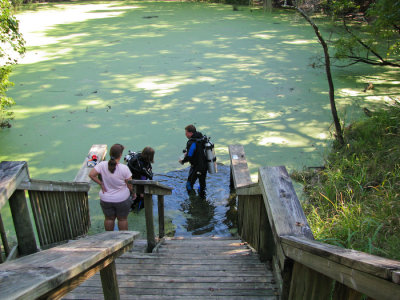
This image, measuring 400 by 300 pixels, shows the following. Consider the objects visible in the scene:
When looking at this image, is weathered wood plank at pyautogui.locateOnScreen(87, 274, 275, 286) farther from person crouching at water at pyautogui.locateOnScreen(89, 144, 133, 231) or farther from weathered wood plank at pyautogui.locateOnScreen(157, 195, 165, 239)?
weathered wood plank at pyautogui.locateOnScreen(157, 195, 165, 239)

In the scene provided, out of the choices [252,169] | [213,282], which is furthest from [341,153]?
[213,282]

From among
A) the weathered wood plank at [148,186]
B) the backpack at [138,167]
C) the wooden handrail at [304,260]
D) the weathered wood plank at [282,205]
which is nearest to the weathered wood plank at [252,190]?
the wooden handrail at [304,260]

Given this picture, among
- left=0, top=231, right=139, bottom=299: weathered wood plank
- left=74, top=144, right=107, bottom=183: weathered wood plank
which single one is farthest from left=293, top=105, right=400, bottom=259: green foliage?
left=74, top=144, right=107, bottom=183: weathered wood plank

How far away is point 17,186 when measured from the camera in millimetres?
2035

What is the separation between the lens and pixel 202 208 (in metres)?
4.26

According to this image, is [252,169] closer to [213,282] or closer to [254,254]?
[254,254]

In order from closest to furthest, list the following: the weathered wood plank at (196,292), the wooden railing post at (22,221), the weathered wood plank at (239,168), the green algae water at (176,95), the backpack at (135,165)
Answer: the weathered wood plank at (196,292) < the wooden railing post at (22,221) < the weathered wood plank at (239,168) < the backpack at (135,165) < the green algae water at (176,95)

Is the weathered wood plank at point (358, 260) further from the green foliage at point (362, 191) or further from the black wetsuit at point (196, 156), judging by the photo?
the black wetsuit at point (196, 156)

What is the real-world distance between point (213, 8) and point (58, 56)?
7.18 m

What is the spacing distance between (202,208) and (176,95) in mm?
3055

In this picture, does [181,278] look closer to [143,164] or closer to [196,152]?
[143,164]

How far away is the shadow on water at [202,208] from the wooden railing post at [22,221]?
6.15ft

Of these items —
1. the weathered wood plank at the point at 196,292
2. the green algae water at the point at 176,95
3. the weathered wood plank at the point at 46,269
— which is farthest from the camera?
the green algae water at the point at 176,95

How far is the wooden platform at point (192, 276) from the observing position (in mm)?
1972
